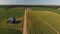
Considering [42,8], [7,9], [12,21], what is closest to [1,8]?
[7,9]

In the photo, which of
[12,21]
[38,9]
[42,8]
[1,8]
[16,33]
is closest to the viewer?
[16,33]

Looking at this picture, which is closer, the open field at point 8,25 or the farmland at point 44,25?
the farmland at point 44,25

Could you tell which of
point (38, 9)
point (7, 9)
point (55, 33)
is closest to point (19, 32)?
point (55, 33)

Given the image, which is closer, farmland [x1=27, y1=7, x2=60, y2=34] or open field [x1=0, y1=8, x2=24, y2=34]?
farmland [x1=27, y1=7, x2=60, y2=34]

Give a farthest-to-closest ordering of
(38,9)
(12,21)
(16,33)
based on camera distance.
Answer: (38,9) < (12,21) < (16,33)

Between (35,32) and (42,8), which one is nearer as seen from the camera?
(35,32)

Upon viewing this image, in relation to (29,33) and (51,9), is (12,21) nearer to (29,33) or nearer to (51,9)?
(29,33)

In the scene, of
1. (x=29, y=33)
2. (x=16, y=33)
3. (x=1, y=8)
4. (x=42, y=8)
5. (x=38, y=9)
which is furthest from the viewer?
(x=38, y=9)

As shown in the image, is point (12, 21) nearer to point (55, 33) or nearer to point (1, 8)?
point (55, 33)

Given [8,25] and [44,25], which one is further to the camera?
[8,25]
